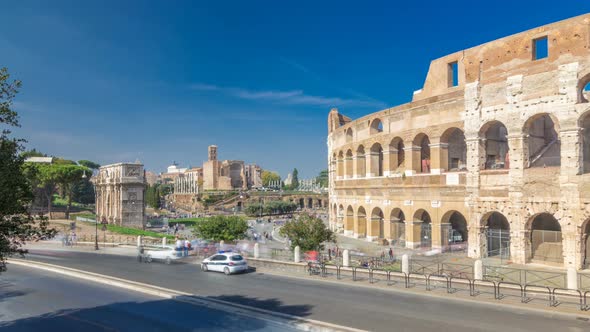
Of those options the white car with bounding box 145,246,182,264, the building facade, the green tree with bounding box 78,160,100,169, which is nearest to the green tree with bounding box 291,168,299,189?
the green tree with bounding box 78,160,100,169

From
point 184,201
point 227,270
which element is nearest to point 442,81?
point 227,270

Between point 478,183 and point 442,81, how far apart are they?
834 centimetres

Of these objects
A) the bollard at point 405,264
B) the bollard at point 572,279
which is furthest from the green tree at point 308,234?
the bollard at point 572,279

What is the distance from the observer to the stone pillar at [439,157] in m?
27.9

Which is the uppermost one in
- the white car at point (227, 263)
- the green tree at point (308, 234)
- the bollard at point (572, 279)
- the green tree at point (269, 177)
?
the green tree at point (269, 177)

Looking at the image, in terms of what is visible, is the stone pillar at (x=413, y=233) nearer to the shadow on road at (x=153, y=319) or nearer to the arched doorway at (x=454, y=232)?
the arched doorway at (x=454, y=232)

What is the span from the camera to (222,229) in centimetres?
3086

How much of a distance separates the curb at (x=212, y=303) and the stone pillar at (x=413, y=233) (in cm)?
1685

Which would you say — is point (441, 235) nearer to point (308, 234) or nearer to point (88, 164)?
point (308, 234)

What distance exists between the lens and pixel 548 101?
22.6 metres

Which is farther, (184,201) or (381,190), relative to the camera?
(184,201)

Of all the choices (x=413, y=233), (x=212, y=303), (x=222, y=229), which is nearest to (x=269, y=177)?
(x=222, y=229)

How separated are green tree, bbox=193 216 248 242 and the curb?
8889mm

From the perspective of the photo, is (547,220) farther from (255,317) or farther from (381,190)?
(255,317)
